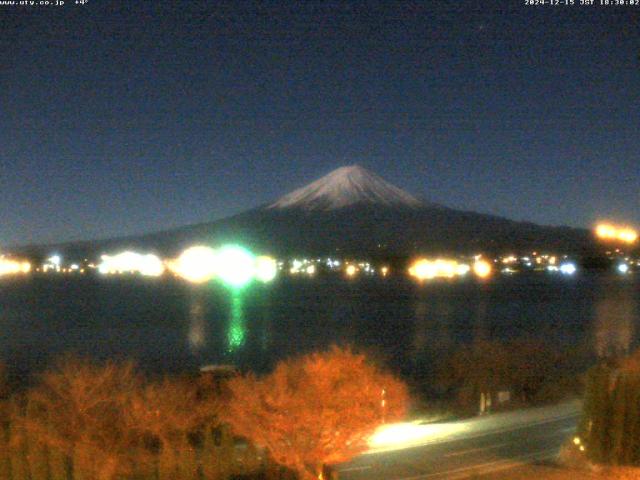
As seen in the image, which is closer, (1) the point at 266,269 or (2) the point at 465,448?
(2) the point at 465,448

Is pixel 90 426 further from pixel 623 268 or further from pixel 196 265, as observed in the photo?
pixel 196 265

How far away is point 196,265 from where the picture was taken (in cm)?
9956

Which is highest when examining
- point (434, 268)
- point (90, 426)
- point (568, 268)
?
point (434, 268)

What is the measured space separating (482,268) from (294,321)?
52.9 m

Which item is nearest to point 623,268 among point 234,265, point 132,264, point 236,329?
point 234,265

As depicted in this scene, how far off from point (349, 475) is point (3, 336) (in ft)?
96.8

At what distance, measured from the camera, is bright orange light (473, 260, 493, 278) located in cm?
9375

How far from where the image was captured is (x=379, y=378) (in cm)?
1124

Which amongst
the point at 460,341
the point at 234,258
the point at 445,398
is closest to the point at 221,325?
the point at 460,341

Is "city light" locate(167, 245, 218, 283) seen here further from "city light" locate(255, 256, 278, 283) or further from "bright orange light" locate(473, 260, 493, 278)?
"bright orange light" locate(473, 260, 493, 278)

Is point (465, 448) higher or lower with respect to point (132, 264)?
lower

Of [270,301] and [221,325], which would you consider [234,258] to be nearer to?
[270,301]

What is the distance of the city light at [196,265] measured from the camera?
9919cm

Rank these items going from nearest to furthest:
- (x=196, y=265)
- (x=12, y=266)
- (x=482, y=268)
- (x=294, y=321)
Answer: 1. (x=294, y=321)
2. (x=482, y=268)
3. (x=196, y=265)
4. (x=12, y=266)
